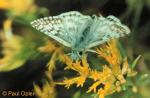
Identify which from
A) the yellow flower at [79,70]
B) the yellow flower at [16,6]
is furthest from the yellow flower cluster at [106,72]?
the yellow flower at [16,6]

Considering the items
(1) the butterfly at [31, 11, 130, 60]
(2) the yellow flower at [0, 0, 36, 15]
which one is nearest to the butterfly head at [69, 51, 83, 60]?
(1) the butterfly at [31, 11, 130, 60]

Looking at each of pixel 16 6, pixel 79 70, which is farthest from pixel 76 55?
pixel 16 6

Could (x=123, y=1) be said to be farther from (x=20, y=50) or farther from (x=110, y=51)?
(x=20, y=50)

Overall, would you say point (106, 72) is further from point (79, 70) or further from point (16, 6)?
point (16, 6)

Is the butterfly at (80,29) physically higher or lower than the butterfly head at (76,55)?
higher

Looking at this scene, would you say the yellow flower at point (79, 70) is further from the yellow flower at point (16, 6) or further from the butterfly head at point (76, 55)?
the yellow flower at point (16, 6)

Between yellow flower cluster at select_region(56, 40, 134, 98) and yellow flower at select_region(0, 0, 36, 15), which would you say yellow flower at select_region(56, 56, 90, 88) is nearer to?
yellow flower cluster at select_region(56, 40, 134, 98)
